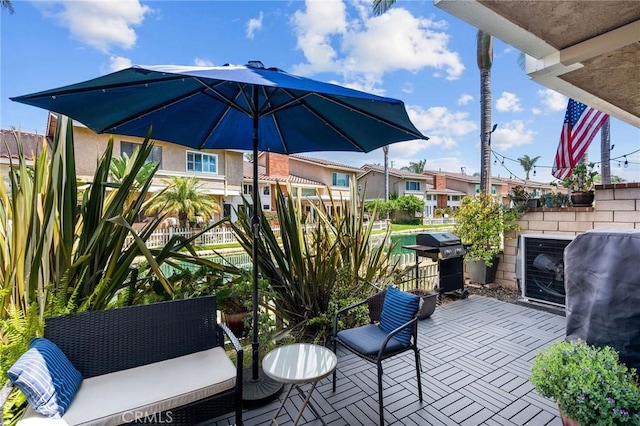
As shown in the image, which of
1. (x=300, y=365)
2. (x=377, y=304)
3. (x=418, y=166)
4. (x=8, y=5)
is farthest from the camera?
(x=418, y=166)

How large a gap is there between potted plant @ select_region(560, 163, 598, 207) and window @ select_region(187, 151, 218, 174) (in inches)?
639

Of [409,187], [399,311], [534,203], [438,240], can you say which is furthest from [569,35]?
[409,187]

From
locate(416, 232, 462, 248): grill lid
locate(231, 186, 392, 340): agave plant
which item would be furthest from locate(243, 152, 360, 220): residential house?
locate(231, 186, 392, 340): agave plant

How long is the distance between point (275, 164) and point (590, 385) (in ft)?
72.9

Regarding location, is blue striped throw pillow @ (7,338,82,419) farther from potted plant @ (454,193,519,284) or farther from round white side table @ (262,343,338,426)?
potted plant @ (454,193,519,284)

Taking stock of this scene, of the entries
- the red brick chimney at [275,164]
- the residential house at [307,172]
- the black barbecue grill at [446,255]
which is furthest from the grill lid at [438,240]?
the red brick chimney at [275,164]

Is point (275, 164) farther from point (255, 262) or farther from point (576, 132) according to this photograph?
point (255, 262)

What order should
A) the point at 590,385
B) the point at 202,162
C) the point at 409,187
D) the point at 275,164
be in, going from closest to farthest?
the point at 590,385
the point at 202,162
the point at 275,164
the point at 409,187

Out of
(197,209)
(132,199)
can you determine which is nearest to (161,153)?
(197,209)

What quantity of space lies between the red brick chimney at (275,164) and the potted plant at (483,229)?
59.5 ft

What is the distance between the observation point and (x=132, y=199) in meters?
2.73

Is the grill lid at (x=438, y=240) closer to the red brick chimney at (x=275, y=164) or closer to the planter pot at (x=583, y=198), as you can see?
the planter pot at (x=583, y=198)

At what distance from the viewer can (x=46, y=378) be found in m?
1.52

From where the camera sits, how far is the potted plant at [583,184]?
4422 millimetres
